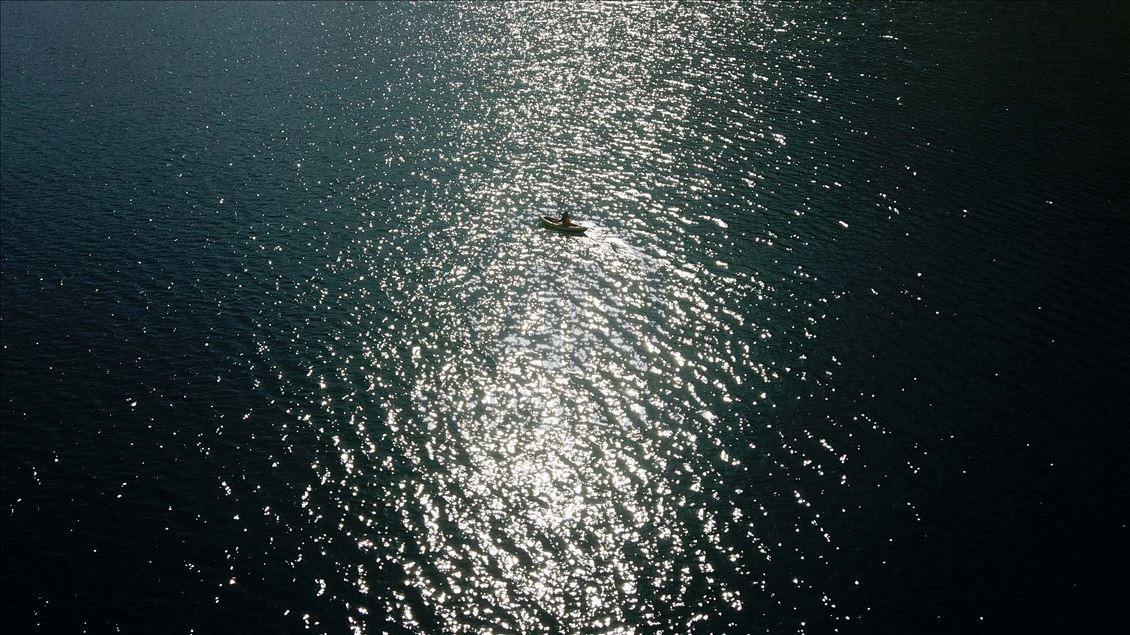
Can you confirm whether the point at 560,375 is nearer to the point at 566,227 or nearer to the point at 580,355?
the point at 580,355

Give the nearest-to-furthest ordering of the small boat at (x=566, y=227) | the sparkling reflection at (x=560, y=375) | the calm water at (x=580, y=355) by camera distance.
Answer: the calm water at (x=580, y=355), the sparkling reflection at (x=560, y=375), the small boat at (x=566, y=227)

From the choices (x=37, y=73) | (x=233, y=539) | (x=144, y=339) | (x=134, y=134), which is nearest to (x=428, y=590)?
(x=233, y=539)

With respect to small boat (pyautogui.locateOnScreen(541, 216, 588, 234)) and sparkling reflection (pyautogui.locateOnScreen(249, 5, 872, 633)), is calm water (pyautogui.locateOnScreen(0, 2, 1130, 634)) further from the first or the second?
small boat (pyautogui.locateOnScreen(541, 216, 588, 234))

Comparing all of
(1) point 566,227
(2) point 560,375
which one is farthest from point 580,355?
(1) point 566,227

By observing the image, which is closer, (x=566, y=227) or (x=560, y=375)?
(x=560, y=375)

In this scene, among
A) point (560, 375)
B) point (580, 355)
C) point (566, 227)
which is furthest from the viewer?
point (566, 227)

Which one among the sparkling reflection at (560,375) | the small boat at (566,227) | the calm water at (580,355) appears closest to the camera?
the calm water at (580,355)

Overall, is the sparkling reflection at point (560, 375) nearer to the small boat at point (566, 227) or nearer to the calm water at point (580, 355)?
the calm water at point (580, 355)

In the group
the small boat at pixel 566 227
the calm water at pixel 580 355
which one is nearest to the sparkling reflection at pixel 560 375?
the calm water at pixel 580 355

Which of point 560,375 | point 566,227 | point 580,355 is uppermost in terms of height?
point 566,227
